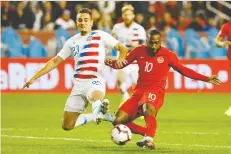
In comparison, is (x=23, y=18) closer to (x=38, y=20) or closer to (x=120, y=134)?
(x=38, y=20)

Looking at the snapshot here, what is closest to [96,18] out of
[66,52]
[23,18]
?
[23,18]

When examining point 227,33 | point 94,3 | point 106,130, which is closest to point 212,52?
point 94,3

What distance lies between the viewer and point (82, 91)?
12.8 metres

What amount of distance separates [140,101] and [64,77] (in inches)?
457

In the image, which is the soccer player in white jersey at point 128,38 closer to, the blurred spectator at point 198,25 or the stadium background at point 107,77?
the stadium background at point 107,77

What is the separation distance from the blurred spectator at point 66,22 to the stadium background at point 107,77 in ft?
0.45

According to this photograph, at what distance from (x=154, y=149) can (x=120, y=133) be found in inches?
22.3

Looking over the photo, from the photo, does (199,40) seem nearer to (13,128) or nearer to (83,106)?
(13,128)

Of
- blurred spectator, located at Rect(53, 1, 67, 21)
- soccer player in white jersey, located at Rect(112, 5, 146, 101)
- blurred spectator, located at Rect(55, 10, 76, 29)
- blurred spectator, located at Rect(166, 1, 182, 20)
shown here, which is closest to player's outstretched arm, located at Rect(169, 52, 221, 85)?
soccer player in white jersey, located at Rect(112, 5, 146, 101)

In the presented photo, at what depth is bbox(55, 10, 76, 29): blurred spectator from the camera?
85.5ft

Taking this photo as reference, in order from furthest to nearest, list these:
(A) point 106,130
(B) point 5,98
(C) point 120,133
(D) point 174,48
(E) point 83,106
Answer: (D) point 174,48 → (B) point 5,98 → (A) point 106,130 → (E) point 83,106 → (C) point 120,133

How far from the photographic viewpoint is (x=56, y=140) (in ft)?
43.9

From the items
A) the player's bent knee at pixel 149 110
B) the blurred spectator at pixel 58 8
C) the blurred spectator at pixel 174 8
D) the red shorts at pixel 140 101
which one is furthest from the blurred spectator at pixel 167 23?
the player's bent knee at pixel 149 110

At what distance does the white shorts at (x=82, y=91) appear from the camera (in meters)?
12.6
